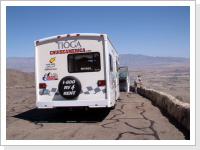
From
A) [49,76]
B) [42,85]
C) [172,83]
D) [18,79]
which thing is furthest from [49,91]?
[172,83]

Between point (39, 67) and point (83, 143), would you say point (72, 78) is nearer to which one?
point (39, 67)

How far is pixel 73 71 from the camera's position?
24.1 feet

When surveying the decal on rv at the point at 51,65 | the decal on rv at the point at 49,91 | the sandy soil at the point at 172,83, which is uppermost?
the decal on rv at the point at 51,65

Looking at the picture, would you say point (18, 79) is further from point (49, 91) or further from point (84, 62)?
point (84, 62)

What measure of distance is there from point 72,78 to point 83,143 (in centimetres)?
256

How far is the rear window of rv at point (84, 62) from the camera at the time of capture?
716cm

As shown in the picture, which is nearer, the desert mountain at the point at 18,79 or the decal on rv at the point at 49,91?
Answer: the decal on rv at the point at 49,91

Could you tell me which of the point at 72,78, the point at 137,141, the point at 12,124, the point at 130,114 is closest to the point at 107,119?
the point at 130,114

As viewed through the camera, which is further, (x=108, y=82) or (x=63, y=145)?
(x=108, y=82)

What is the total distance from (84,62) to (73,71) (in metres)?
0.47

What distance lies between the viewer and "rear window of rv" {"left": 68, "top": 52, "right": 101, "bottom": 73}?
7160 millimetres

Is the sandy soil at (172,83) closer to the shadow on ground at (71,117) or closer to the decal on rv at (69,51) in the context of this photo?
the shadow on ground at (71,117)

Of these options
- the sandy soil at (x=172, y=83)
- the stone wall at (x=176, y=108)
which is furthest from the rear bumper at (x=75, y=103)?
the sandy soil at (x=172, y=83)

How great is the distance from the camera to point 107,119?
25.3 ft
